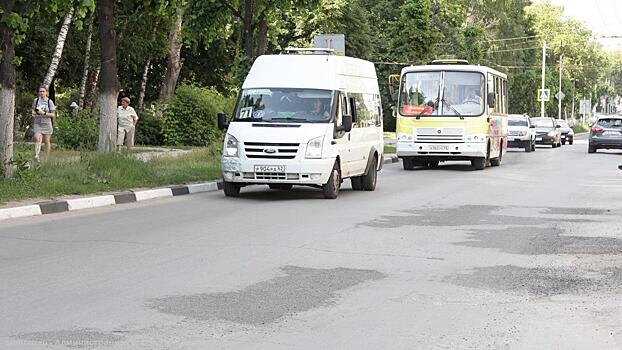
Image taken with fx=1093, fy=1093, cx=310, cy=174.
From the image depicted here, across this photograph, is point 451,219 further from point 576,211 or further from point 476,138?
point 476,138

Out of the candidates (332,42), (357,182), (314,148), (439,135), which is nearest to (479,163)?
(439,135)

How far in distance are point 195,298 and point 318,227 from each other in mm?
5701

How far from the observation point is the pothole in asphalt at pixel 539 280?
9.49 metres

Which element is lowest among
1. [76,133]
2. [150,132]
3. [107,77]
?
[150,132]

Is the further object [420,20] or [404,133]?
[420,20]

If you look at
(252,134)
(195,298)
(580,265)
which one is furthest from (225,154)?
(195,298)

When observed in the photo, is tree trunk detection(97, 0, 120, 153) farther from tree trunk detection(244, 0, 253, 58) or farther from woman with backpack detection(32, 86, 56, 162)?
tree trunk detection(244, 0, 253, 58)

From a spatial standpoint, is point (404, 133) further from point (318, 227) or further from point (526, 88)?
point (526, 88)

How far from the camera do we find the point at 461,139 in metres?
30.0

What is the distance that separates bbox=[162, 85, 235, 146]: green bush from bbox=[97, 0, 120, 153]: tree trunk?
1431 centimetres

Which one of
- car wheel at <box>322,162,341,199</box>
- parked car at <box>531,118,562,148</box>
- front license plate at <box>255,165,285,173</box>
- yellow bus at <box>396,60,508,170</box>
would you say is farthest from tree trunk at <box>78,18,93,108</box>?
parked car at <box>531,118,562,148</box>

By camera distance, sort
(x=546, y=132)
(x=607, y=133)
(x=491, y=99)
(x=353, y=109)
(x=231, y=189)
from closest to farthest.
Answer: (x=231, y=189), (x=353, y=109), (x=491, y=99), (x=607, y=133), (x=546, y=132)

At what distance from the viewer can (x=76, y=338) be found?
7.09m

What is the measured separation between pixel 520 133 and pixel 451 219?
114 feet
